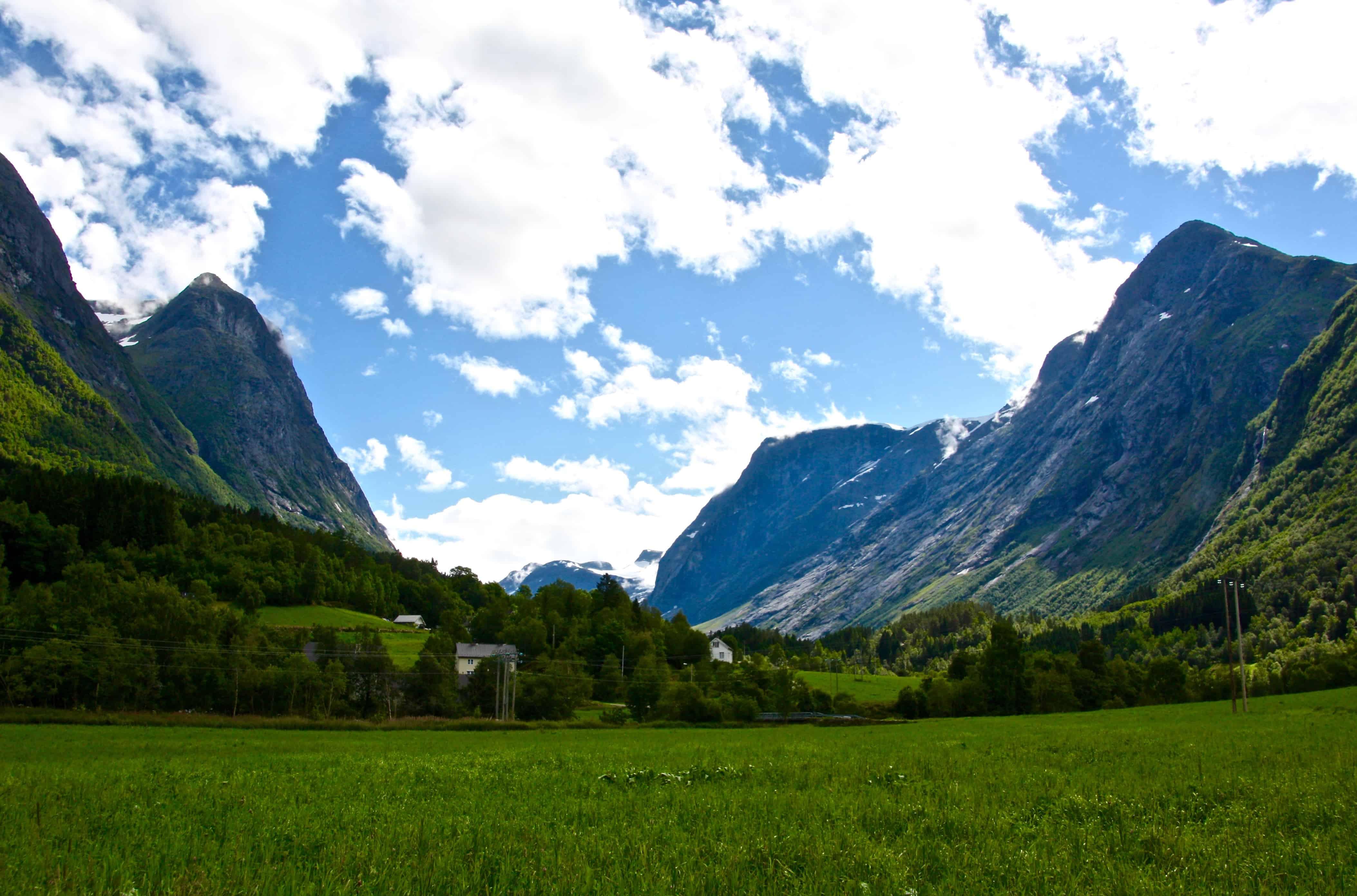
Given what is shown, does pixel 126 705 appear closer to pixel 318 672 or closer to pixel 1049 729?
pixel 318 672

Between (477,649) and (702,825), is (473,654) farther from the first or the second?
(702,825)

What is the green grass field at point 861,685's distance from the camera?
158m

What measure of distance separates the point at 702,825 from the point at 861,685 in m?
174

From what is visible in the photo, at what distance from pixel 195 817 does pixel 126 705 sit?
9785 cm

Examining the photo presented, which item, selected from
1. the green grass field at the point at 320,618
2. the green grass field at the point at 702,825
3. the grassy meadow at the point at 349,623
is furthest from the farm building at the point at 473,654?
the green grass field at the point at 702,825

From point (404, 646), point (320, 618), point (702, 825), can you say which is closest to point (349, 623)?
point (320, 618)

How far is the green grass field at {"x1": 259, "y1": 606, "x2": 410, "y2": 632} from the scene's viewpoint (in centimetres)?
15025

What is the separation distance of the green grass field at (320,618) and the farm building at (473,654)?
723 inches

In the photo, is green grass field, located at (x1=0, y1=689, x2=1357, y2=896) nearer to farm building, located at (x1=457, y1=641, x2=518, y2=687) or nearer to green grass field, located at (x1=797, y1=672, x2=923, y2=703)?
farm building, located at (x1=457, y1=641, x2=518, y2=687)

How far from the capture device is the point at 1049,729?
2041 inches

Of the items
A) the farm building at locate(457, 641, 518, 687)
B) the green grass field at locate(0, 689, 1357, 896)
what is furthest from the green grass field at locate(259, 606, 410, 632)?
the green grass field at locate(0, 689, 1357, 896)

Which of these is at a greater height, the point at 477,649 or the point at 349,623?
the point at 349,623

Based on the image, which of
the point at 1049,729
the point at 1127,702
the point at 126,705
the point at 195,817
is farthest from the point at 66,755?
the point at 1127,702

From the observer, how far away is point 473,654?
141m
